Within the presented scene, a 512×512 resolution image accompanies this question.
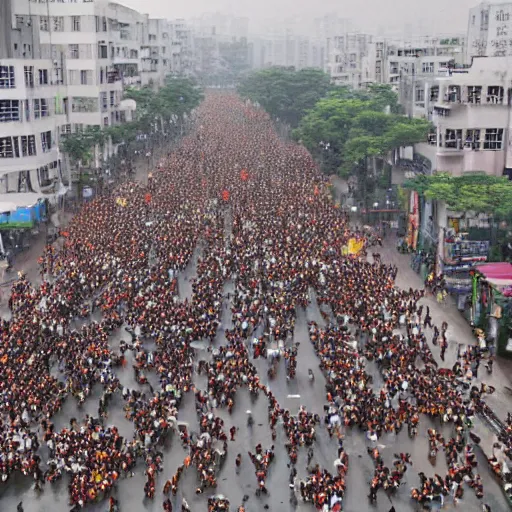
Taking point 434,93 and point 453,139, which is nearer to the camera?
point 453,139

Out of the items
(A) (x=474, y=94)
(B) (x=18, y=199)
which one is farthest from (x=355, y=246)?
(B) (x=18, y=199)

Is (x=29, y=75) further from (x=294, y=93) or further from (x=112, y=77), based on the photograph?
(x=294, y=93)

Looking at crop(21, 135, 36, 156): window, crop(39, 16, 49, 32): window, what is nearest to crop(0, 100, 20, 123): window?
crop(21, 135, 36, 156): window

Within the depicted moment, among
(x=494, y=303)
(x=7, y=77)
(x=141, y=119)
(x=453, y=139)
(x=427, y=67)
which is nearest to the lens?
(x=494, y=303)

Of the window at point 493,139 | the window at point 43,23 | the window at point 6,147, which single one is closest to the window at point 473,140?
the window at point 493,139

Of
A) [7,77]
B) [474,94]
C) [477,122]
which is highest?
[7,77]

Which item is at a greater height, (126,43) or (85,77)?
(126,43)

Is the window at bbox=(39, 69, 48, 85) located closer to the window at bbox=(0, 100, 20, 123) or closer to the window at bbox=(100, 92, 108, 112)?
the window at bbox=(0, 100, 20, 123)
